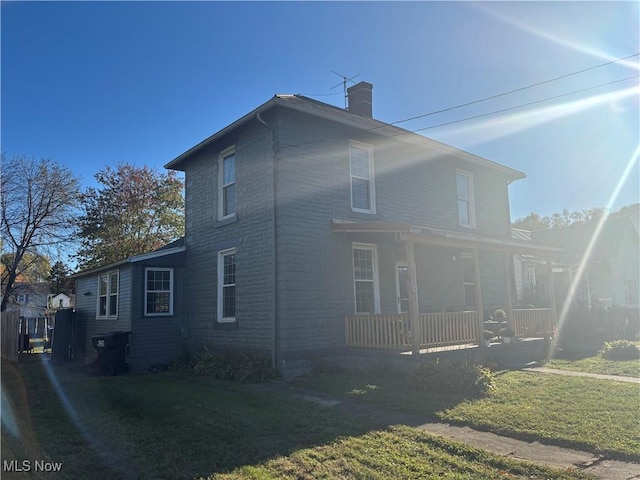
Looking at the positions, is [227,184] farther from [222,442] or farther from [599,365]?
[599,365]

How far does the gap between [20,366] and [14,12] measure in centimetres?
1105

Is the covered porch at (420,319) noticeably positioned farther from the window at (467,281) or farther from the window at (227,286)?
the window at (227,286)

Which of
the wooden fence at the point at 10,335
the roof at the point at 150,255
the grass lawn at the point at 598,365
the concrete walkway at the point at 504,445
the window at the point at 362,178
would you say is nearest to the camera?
the concrete walkway at the point at 504,445

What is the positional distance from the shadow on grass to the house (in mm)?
2550

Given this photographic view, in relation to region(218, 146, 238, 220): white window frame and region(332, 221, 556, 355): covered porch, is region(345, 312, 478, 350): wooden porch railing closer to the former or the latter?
region(332, 221, 556, 355): covered porch

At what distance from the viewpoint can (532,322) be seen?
13.3 metres

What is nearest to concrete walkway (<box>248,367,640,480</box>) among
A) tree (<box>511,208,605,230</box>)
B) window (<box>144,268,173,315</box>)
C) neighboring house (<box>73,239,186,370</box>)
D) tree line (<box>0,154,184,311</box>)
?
neighboring house (<box>73,239,186,370</box>)

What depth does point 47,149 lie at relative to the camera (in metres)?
23.8

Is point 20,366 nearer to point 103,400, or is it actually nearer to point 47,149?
point 103,400

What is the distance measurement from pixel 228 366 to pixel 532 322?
8.60 meters

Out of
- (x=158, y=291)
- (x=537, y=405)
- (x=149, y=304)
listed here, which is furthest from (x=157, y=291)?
(x=537, y=405)

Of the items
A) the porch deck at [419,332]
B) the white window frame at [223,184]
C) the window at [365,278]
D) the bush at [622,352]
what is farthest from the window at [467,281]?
the white window frame at [223,184]

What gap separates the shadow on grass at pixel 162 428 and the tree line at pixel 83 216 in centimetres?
1856

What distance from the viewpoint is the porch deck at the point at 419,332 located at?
32.8ft
